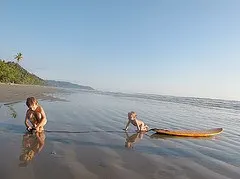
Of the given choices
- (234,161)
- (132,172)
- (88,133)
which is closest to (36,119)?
(88,133)

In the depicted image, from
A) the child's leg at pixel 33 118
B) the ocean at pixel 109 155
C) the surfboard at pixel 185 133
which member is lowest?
the ocean at pixel 109 155

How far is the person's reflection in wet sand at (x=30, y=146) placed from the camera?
6.36 metres

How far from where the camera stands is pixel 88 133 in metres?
10.7

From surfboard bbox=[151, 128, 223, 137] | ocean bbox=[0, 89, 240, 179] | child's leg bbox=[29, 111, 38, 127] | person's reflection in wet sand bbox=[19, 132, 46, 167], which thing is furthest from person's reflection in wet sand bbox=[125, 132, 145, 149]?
child's leg bbox=[29, 111, 38, 127]

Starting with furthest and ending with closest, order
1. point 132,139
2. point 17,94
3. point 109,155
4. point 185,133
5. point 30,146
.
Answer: point 17,94
point 185,133
point 132,139
point 30,146
point 109,155

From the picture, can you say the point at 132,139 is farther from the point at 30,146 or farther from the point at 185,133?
the point at 30,146

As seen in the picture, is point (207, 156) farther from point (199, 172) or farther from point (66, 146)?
point (66, 146)

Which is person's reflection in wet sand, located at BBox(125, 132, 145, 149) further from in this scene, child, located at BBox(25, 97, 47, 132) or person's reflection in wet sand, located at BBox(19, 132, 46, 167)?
child, located at BBox(25, 97, 47, 132)

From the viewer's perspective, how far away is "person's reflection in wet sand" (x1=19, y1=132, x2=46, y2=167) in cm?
636

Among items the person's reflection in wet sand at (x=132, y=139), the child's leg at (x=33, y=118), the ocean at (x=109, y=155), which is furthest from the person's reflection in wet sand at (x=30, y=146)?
the person's reflection in wet sand at (x=132, y=139)

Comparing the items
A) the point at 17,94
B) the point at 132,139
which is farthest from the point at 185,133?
the point at 17,94

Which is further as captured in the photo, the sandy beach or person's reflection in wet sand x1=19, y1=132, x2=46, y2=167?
the sandy beach

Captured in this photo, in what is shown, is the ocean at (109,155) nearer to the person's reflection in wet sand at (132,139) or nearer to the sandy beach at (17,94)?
the person's reflection in wet sand at (132,139)

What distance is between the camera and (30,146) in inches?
302
